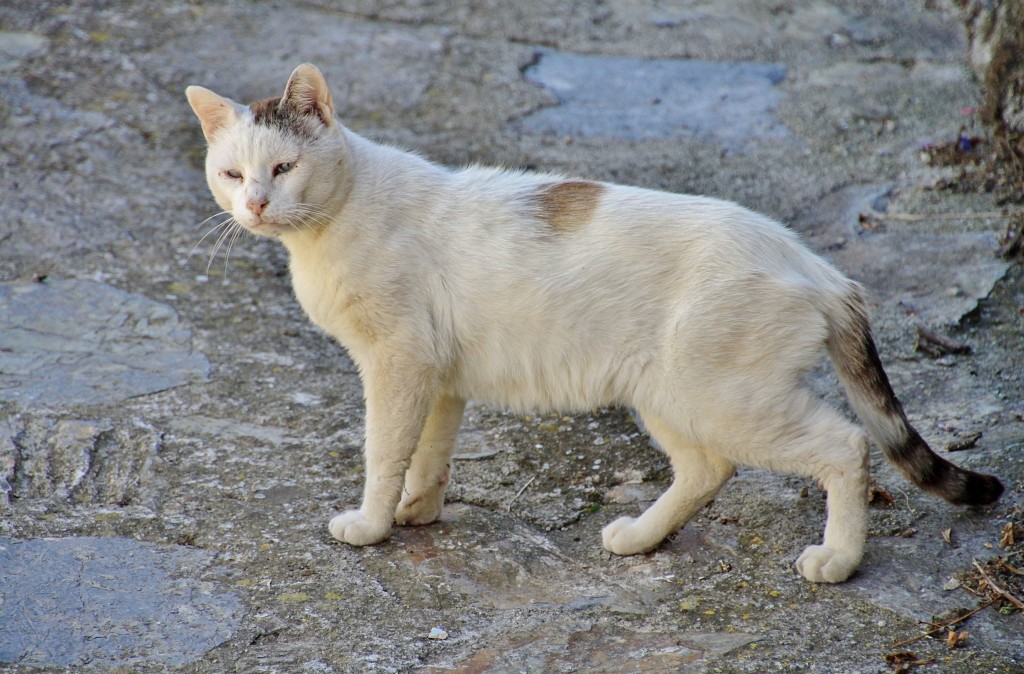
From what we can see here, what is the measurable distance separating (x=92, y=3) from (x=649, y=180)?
4.23 meters

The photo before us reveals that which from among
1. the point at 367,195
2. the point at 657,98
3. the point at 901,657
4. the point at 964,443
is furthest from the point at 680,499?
the point at 657,98

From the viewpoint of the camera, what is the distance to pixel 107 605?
2.76m

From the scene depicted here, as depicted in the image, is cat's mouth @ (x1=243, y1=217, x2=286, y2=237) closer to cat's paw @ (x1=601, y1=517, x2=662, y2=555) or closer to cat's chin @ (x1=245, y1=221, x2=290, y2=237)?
cat's chin @ (x1=245, y1=221, x2=290, y2=237)

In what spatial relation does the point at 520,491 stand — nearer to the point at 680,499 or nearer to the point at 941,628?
the point at 680,499

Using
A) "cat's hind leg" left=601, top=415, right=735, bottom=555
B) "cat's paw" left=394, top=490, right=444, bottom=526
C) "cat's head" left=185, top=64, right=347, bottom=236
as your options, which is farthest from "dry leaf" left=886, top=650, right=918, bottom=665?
"cat's head" left=185, top=64, right=347, bottom=236

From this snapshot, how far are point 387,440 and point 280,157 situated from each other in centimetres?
93

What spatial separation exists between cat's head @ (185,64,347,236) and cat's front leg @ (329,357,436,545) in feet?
1.83

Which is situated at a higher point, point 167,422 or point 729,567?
point 729,567

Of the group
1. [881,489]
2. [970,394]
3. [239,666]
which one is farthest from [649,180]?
[239,666]

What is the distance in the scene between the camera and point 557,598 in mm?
2902

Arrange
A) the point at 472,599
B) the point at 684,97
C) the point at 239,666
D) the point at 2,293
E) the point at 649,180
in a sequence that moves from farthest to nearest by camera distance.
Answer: the point at 684,97, the point at 649,180, the point at 2,293, the point at 472,599, the point at 239,666

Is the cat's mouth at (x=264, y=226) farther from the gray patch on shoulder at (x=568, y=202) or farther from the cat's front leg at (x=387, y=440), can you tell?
the gray patch on shoulder at (x=568, y=202)

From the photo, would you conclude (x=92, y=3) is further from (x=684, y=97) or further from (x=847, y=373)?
(x=847, y=373)

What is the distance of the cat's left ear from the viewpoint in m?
3.12
